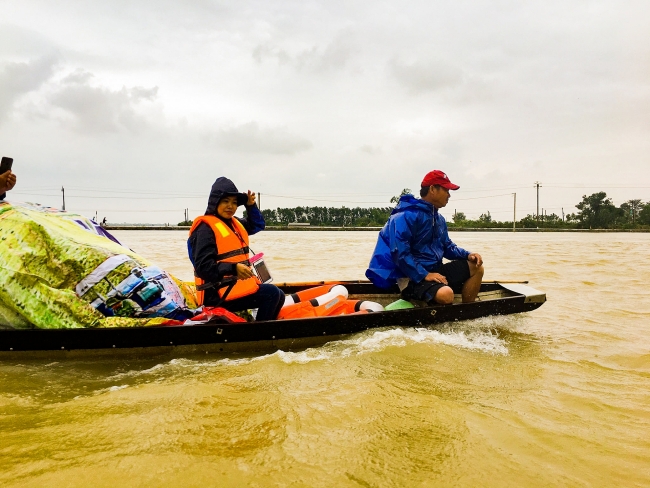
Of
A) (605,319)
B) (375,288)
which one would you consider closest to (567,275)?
(605,319)

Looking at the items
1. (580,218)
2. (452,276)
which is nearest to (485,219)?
(580,218)

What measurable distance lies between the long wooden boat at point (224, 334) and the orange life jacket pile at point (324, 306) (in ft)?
1.14

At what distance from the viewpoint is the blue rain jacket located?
198 inches

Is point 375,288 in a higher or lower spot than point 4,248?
lower

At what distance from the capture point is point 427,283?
16.5 ft

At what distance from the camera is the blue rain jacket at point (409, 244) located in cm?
503

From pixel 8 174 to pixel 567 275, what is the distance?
36.9 feet

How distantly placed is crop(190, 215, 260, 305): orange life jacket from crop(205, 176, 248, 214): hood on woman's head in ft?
0.34

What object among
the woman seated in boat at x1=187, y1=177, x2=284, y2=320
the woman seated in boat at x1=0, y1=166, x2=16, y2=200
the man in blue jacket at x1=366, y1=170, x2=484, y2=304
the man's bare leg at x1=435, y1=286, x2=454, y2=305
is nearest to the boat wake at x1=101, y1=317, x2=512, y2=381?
the man's bare leg at x1=435, y1=286, x2=454, y2=305

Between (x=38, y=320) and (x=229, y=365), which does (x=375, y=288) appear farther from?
(x=38, y=320)

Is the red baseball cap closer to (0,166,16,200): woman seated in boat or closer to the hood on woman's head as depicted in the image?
the hood on woman's head

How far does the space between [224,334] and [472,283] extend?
3025 mm

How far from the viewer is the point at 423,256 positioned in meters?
5.37

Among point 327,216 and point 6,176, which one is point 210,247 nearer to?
point 6,176
